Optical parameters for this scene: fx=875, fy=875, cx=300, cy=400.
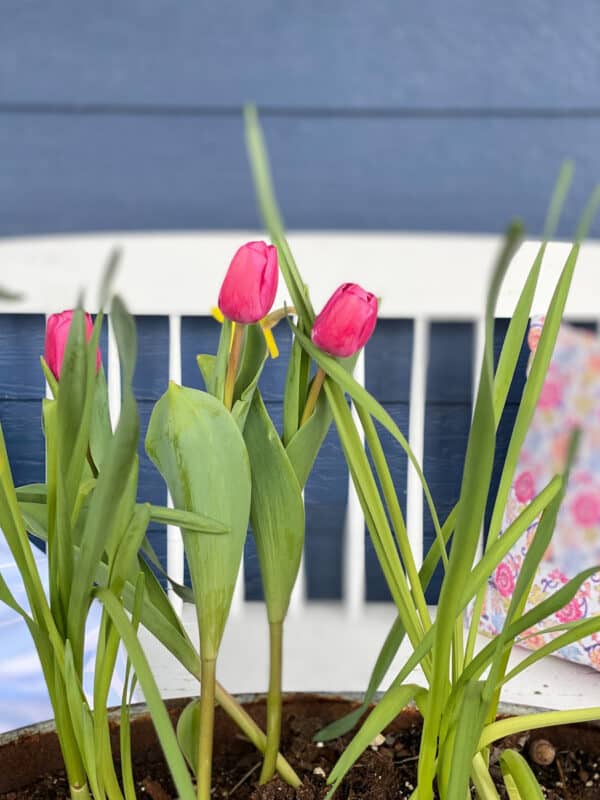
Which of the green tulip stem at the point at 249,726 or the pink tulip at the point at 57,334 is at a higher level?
the pink tulip at the point at 57,334

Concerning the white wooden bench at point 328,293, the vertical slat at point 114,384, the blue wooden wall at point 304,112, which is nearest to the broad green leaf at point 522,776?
the white wooden bench at point 328,293

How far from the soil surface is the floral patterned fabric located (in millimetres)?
481

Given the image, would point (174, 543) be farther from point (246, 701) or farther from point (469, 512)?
point (469, 512)

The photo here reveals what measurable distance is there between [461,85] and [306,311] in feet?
3.35

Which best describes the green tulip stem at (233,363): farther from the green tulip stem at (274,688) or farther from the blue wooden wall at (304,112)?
the blue wooden wall at (304,112)

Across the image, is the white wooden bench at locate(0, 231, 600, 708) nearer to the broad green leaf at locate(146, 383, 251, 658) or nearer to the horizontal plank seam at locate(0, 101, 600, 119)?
the horizontal plank seam at locate(0, 101, 600, 119)

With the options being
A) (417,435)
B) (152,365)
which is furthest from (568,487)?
(152,365)

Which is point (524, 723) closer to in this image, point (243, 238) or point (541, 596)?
point (541, 596)

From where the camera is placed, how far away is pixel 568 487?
92 centimetres

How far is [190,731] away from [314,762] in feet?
0.24

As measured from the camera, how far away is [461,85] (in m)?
1.24

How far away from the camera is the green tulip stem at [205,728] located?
0.36 meters

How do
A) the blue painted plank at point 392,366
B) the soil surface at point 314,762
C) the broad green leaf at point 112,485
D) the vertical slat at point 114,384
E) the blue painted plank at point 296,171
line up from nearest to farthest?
the broad green leaf at point 112,485 → the soil surface at point 314,762 → the vertical slat at point 114,384 → the blue painted plank at point 392,366 → the blue painted plank at point 296,171

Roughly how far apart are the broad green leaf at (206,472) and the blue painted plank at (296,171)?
0.98 meters
